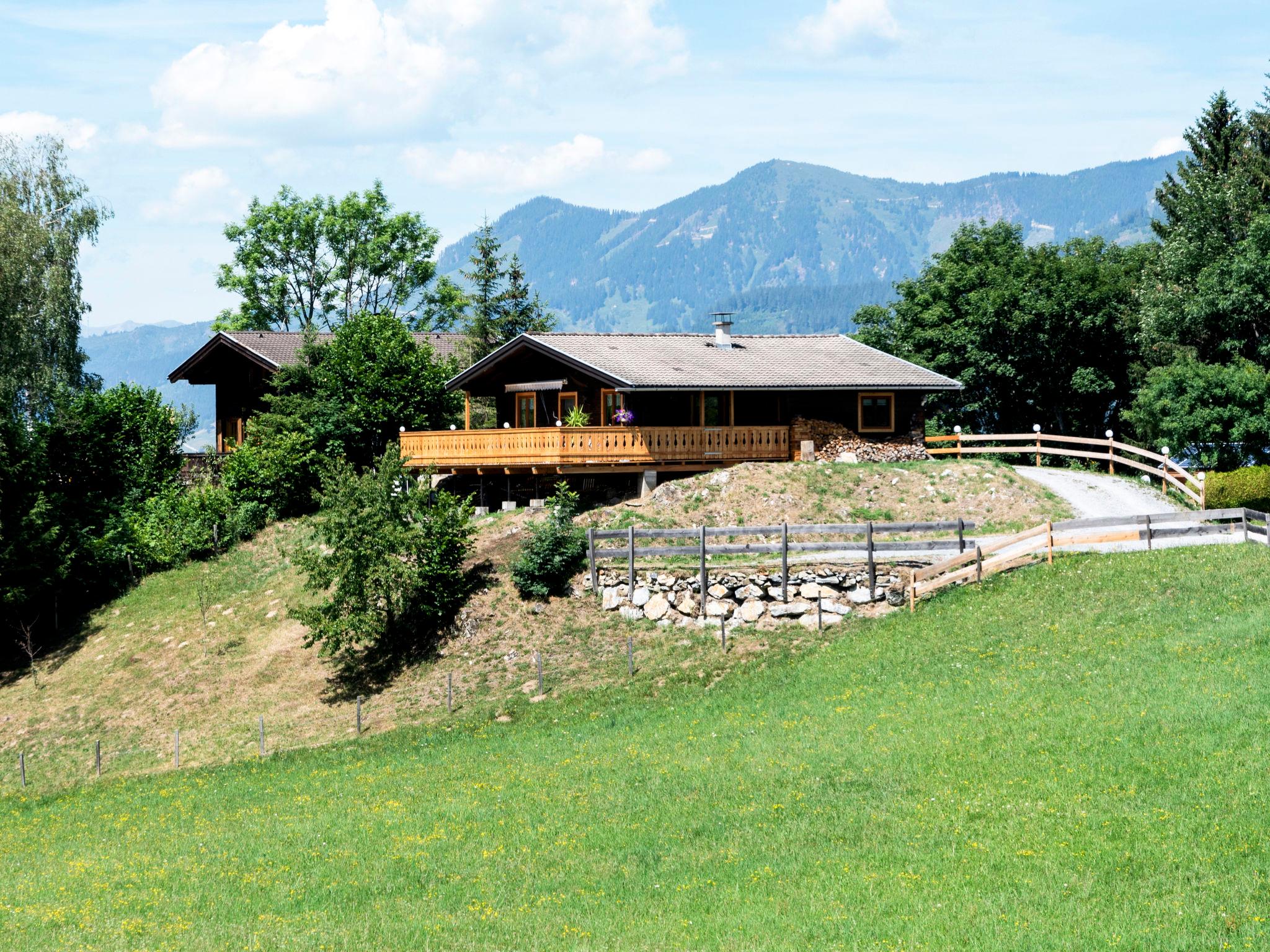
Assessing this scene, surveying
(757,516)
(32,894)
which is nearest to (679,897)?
(32,894)

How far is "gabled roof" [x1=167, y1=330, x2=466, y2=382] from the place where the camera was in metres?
55.1

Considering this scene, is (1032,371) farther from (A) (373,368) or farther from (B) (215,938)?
(B) (215,938)

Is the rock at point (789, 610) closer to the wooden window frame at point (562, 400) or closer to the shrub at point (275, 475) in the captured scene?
the wooden window frame at point (562, 400)

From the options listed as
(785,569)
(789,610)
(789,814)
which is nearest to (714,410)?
(785,569)

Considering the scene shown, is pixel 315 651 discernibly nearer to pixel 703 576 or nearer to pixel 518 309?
pixel 703 576

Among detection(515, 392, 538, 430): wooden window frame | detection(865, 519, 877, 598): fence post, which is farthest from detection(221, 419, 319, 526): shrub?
detection(865, 519, 877, 598): fence post

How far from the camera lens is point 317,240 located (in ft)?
246

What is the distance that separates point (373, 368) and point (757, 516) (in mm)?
18009

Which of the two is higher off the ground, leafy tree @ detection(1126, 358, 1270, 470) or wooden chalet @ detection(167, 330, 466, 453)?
wooden chalet @ detection(167, 330, 466, 453)

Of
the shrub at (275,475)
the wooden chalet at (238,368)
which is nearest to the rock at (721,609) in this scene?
the shrub at (275,475)

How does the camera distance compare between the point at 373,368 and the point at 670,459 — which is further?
the point at 373,368

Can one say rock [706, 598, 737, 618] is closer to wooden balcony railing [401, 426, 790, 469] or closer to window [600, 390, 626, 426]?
wooden balcony railing [401, 426, 790, 469]

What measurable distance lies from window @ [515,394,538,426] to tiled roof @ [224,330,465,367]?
8.29m

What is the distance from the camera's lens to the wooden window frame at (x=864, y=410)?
44.4 metres
